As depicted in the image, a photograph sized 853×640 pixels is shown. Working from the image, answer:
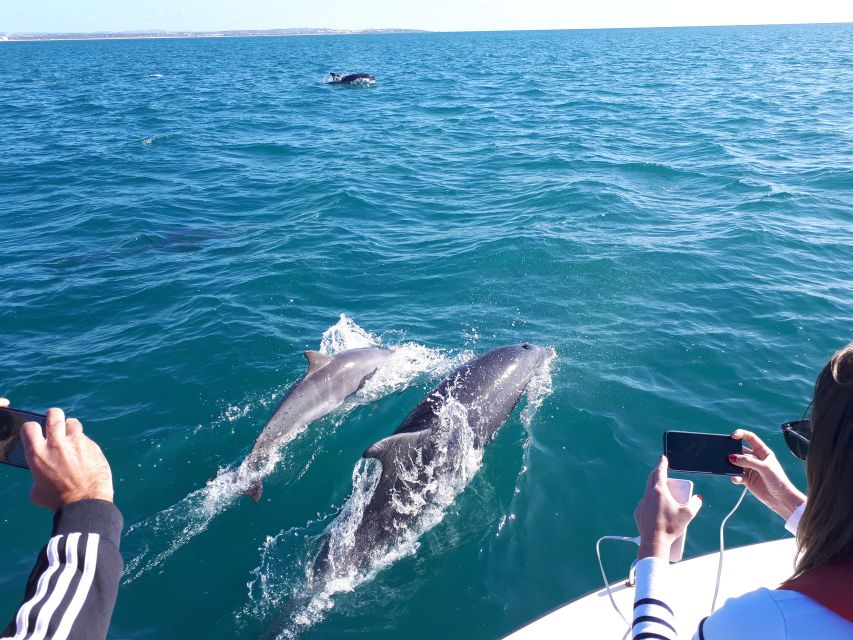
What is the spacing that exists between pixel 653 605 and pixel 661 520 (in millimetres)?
450

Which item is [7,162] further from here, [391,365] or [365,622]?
[365,622]

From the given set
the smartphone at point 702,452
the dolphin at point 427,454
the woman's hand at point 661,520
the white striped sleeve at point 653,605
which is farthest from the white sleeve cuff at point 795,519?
the dolphin at point 427,454

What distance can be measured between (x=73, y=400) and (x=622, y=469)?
9994mm

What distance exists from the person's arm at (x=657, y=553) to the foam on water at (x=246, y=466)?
6.99m

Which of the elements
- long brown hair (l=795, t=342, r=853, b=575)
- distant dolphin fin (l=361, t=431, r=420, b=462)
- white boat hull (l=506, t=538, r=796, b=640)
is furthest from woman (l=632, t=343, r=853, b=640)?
distant dolphin fin (l=361, t=431, r=420, b=462)

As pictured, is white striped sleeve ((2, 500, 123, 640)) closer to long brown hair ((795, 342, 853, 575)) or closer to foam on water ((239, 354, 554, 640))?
long brown hair ((795, 342, 853, 575))

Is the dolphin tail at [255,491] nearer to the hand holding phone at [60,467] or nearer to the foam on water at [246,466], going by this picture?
the foam on water at [246,466]

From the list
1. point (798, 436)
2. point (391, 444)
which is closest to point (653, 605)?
point (798, 436)

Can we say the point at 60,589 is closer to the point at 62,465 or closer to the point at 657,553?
the point at 62,465

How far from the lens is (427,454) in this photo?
869cm

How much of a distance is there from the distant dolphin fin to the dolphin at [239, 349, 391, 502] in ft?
7.96

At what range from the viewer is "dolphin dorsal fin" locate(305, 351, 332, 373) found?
11408 millimetres

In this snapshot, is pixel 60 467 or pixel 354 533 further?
pixel 354 533

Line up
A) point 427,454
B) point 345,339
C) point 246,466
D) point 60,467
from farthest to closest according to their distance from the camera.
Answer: point 345,339 → point 246,466 → point 427,454 → point 60,467
